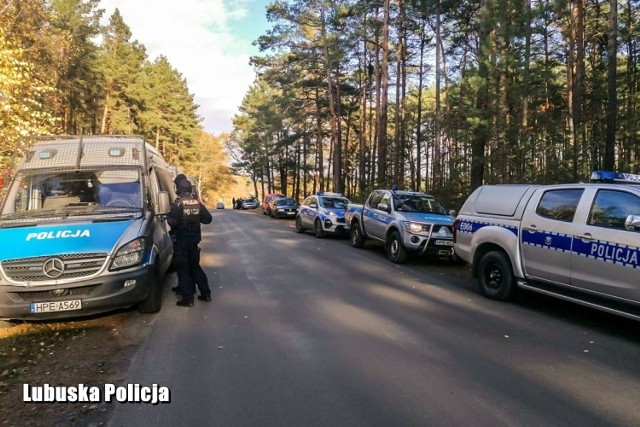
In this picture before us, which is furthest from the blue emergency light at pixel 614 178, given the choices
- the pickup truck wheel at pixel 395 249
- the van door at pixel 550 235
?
the pickup truck wheel at pixel 395 249

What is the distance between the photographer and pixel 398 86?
108ft

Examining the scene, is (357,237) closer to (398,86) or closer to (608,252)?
(608,252)

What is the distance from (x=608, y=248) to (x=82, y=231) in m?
6.81

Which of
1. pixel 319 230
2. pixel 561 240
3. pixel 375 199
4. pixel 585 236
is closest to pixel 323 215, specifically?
pixel 319 230

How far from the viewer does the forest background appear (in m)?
14.2

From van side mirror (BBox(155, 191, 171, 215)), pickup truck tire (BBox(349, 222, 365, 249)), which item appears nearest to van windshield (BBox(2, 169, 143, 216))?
van side mirror (BBox(155, 191, 171, 215))

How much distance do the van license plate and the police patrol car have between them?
1196 centimetres

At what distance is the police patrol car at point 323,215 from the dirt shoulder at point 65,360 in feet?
35.5

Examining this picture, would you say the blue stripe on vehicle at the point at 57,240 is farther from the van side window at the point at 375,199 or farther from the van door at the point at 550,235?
the van side window at the point at 375,199

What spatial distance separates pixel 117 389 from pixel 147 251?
8.21 feet

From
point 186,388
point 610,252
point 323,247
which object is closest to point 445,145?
point 323,247

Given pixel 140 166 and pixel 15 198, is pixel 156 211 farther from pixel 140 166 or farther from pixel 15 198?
pixel 15 198

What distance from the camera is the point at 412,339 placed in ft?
18.4

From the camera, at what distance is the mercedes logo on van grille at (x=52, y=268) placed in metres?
5.63
